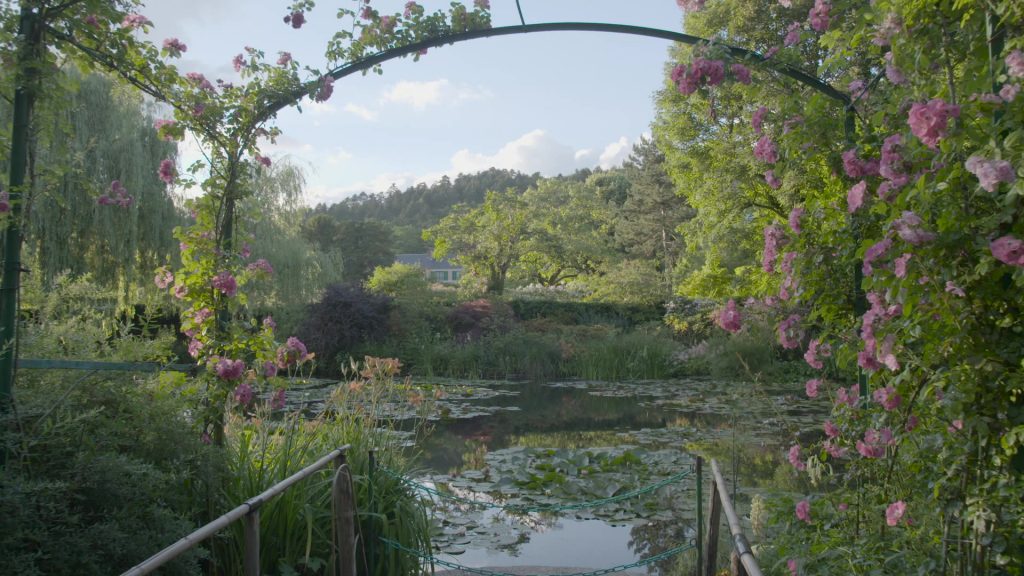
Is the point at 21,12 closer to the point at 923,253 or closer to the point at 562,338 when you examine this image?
the point at 923,253

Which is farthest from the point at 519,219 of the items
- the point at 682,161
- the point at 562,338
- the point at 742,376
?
the point at 742,376

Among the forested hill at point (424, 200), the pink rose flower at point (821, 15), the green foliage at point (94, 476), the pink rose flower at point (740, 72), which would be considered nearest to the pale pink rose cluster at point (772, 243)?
the pink rose flower at point (740, 72)

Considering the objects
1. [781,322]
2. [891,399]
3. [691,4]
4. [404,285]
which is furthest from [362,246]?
[891,399]

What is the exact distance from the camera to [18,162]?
3.05 m

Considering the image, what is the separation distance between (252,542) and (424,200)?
58.4 metres

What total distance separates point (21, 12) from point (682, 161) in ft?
41.2

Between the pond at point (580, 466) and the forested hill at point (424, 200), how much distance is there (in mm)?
44814

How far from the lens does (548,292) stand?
2436 cm

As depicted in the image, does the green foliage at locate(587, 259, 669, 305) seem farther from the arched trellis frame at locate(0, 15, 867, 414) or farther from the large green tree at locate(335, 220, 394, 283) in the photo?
the large green tree at locate(335, 220, 394, 283)

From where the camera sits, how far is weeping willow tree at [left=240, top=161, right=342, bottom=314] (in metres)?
17.6

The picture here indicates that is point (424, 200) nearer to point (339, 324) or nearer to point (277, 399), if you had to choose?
point (339, 324)

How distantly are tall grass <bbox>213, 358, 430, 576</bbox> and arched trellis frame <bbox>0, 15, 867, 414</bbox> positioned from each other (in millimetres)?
1051

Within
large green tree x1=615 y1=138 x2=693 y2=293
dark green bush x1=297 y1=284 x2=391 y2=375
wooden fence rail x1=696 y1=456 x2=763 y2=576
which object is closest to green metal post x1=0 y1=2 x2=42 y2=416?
wooden fence rail x1=696 y1=456 x2=763 y2=576

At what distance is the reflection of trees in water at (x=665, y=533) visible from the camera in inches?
188
